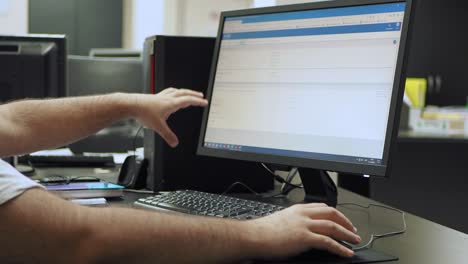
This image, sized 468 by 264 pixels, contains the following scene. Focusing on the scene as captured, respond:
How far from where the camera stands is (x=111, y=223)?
80 centimetres

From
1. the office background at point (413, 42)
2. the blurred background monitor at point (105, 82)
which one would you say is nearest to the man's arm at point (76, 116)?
the blurred background monitor at point (105, 82)

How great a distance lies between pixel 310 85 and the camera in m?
1.30

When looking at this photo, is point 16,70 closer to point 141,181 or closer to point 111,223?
point 141,181

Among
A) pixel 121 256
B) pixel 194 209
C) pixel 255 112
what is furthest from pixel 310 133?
pixel 121 256

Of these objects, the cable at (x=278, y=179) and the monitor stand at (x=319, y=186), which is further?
the cable at (x=278, y=179)

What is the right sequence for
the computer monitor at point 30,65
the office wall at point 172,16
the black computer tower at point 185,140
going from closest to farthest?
the black computer tower at point 185,140 < the computer monitor at point 30,65 < the office wall at point 172,16

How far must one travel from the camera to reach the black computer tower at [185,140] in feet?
5.02

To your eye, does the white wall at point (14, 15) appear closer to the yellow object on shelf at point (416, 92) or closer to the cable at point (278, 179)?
the yellow object on shelf at point (416, 92)

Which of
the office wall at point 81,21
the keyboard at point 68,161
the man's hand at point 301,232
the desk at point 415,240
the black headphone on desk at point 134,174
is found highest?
the office wall at point 81,21

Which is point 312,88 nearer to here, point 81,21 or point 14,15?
point 81,21

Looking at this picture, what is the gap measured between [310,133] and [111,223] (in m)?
0.60

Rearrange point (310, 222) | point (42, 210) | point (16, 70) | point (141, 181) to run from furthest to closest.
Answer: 1. point (16, 70)
2. point (141, 181)
3. point (310, 222)
4. point (42, 210)

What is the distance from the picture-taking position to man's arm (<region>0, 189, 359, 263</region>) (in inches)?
30.0

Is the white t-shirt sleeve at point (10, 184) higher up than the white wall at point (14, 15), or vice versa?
the white wall at point (14, 15)
